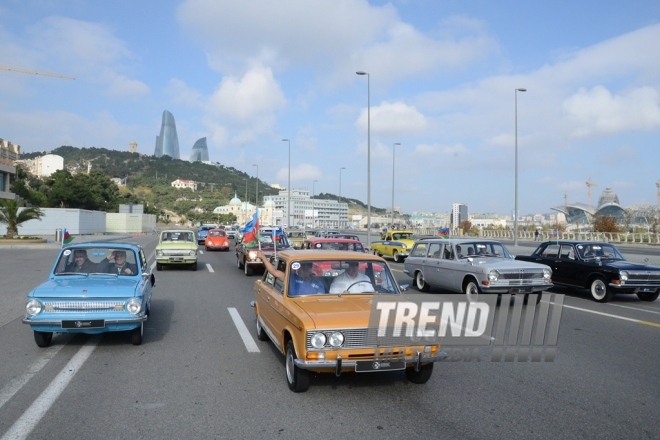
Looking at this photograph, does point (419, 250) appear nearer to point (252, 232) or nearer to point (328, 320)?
point (252, 232)

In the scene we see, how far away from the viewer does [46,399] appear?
5.54 meters

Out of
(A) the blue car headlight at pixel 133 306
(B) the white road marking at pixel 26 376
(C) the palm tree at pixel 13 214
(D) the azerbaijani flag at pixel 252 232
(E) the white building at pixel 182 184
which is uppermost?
A: (E) the white building at pixel 182 184

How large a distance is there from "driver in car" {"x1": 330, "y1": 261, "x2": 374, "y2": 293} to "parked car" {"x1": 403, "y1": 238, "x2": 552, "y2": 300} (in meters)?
5.60

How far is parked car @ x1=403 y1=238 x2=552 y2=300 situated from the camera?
11.7 meters

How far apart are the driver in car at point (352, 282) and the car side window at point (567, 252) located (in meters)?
9.76

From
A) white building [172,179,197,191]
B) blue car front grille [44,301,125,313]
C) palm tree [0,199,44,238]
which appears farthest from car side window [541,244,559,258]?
white building [172,179,197,191]

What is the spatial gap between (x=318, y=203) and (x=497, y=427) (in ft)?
301

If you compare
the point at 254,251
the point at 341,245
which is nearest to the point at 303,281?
A: the point at 341,245

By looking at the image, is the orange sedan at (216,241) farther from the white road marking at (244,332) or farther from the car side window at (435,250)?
the white road marking at (244,332)

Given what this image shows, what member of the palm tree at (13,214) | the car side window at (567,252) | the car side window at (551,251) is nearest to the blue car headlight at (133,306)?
the car side window at (567,252)

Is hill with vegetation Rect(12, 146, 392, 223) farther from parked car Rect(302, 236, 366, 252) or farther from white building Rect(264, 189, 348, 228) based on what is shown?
parked car Rect(302, 236, 366, 252)

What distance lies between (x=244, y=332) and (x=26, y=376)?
3.47m

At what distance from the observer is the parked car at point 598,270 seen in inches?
509

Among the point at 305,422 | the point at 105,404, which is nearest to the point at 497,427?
the point at 305,422
